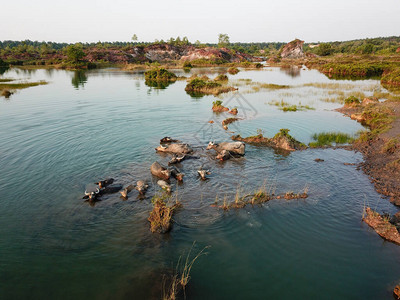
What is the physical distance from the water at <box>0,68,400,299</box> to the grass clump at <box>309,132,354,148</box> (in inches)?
36.1

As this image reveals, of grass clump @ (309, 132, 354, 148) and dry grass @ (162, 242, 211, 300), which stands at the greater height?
grass clump @ (309, 132, 354, 148)

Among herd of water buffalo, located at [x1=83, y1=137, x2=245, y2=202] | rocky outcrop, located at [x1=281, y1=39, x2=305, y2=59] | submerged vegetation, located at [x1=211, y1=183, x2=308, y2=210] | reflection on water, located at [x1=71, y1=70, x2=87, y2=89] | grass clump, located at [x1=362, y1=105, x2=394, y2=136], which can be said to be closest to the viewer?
submerged vegetation, located at [x1=211, y1=183, x2=308, y2=210]

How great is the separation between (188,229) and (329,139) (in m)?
16.3

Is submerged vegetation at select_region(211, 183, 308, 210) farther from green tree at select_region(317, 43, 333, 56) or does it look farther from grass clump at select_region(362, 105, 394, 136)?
green tree at select_region(317, 43, 333, 56)

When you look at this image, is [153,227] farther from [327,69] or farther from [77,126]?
[327,69]

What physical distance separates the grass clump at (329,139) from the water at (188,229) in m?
0.92

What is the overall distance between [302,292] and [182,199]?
262 inches

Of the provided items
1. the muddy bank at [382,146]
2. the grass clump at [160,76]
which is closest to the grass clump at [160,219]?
the muddy bank at [382,146]

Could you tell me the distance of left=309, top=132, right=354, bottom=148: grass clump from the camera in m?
20.3

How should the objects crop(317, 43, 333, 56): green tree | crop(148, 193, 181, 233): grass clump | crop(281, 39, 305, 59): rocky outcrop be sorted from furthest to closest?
crop(281, 39, 305, 59): rocky outcrop
crop(317, 43, 333, 56): green tree
crop(148, 193, 181, 233): grass clump

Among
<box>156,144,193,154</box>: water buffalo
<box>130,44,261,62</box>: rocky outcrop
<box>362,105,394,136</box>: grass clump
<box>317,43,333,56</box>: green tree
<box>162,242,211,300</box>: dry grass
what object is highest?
<box>317,43,333,56</box>: green tree

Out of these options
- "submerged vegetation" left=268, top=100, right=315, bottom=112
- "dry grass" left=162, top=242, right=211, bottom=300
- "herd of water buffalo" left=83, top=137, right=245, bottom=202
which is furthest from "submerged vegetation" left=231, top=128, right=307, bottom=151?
"dry grass" left=162, top=242, right=211, bottom=300

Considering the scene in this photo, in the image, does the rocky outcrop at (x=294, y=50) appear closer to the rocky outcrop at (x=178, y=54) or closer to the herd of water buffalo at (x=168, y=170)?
the rocky outcrop at (x=178, y=54)

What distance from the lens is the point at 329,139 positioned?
21250mm
